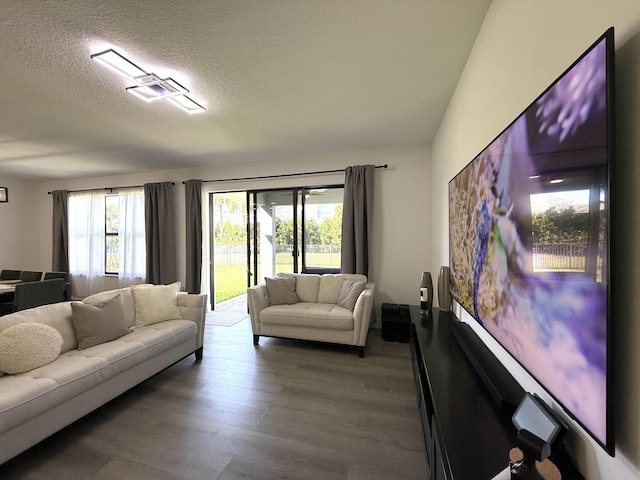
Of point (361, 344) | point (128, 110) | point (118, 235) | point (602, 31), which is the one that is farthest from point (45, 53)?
point (118, 235)

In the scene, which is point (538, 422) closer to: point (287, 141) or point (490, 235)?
point (490, 235)

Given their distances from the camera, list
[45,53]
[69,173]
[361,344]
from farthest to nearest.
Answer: [69,173] → [361,344] → [45,53]

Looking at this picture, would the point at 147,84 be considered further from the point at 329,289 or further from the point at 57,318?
the point at 329,289

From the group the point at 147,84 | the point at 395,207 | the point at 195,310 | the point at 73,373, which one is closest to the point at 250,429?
the point at 73,373

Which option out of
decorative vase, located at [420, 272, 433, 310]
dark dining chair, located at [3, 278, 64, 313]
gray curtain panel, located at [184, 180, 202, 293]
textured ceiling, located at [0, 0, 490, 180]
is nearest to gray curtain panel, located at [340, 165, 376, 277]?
textured ceiling, located at [0, 0, 490, 180]

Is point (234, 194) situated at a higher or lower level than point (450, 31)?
lower

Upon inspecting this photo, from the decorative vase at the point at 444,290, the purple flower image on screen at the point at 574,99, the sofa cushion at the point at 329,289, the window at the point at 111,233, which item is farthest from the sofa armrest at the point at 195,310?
the window at the point at 111,233

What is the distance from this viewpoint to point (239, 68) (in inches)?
77.7

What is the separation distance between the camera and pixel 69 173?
16.9ft

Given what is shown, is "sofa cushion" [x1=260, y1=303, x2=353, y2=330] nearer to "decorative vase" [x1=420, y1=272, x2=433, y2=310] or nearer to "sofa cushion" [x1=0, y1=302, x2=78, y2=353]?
"decorative vase" [x1=420, y1=272, x2=433, y2=310]

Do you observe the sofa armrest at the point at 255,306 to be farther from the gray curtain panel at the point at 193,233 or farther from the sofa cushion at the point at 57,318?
the gray curtain panel at the point at 193,233

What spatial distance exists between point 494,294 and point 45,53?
3070 millimetres

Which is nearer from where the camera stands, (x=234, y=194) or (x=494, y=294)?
(x=494, y=294)

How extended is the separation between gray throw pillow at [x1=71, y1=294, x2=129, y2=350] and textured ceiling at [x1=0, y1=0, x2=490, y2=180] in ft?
5.95
